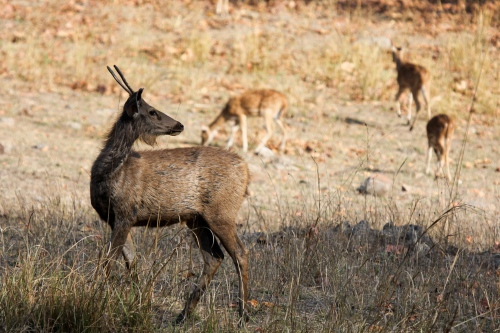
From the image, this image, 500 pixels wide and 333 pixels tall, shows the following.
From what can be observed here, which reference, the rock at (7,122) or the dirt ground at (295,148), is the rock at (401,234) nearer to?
the dirt ground at (295,148)

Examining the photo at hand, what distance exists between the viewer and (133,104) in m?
5.36

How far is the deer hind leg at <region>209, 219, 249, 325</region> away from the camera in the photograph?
17.9 feet

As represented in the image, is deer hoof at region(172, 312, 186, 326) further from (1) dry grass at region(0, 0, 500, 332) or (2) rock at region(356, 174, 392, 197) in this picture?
(2) rock at region(356, 174, 392, 197)

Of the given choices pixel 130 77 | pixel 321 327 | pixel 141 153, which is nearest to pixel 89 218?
pixel 141 153

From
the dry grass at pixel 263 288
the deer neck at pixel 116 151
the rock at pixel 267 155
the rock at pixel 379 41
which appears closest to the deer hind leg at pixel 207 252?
the dry grass at pixel 263 288

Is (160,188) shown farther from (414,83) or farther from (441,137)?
(414,83)

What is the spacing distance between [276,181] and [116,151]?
21.2 feet

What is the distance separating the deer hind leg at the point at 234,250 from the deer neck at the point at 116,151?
2.61 ft

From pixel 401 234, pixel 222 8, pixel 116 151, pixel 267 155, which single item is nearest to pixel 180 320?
pixel 116 151

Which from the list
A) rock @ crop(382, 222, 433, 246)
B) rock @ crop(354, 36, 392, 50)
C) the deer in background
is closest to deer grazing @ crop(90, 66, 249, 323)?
rock @ crop(382, 222, 433, 246)

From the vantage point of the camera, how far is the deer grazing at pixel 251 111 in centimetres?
1426

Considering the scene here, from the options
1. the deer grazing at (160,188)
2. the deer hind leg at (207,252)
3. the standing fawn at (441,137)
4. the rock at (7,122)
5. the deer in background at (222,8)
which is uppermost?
the deer in background at (222,8)

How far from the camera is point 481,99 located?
16250mm

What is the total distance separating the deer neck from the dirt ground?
3.19 metres
